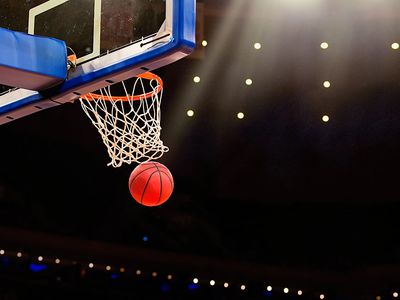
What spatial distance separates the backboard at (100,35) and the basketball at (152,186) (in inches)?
57.0

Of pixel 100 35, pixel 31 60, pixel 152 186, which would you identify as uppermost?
pixel 152 186

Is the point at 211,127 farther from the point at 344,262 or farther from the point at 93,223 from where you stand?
the point at 344,262

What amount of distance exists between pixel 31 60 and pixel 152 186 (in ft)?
6.05

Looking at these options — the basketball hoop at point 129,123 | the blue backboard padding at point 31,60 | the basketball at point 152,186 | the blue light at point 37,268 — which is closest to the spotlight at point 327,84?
the basketball hoop at point 129,123

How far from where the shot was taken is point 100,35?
10.9 ft

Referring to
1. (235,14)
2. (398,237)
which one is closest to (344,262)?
(398,237)

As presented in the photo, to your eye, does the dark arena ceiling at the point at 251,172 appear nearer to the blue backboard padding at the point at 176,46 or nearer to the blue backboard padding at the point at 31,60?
the blue backboard padding at the point at 31,60

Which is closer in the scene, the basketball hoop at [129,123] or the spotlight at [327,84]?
the basketball hoop at [129,123]

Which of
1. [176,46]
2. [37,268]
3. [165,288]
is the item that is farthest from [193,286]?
[176,46]

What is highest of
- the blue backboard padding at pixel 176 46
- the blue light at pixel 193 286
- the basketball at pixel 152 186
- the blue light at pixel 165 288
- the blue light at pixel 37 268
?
the blue light at pixel 193 286

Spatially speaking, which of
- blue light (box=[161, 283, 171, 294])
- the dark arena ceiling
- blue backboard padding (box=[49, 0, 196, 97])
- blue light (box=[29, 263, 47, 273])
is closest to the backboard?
blue backboard padding (box=[49, 0, 196, 97])

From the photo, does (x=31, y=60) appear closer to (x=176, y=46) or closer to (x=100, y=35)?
(x=100, y=35)

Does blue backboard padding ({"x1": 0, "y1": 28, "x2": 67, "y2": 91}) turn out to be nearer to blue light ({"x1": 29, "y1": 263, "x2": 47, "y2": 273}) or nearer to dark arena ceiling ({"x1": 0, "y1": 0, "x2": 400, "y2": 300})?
dark arena ceiling ({"x1": 0, "y1": 0, "x2": 400, "y2": 300})

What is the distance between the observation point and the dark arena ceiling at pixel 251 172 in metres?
7.25
